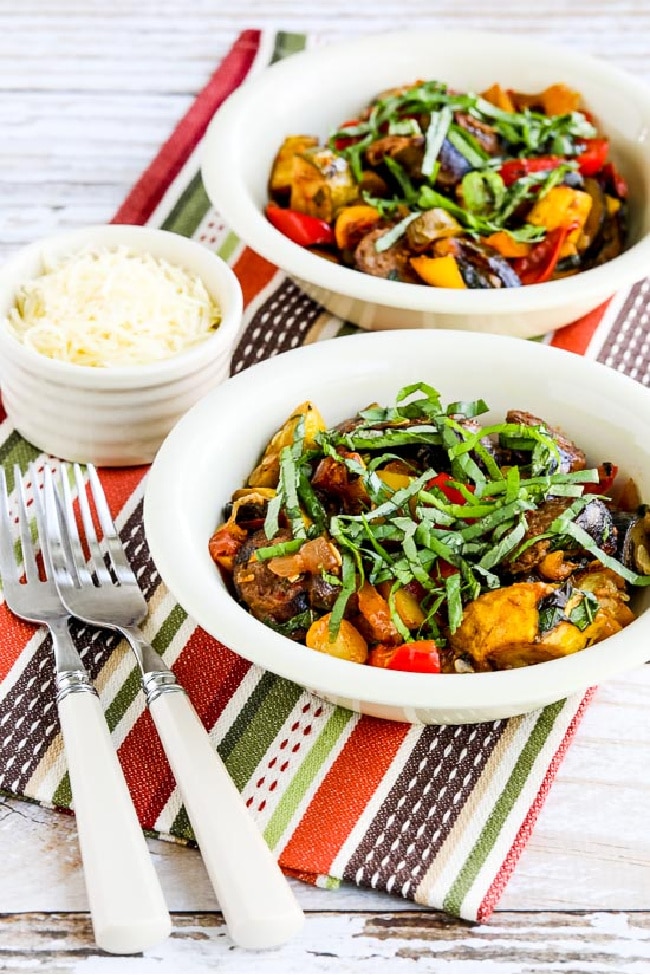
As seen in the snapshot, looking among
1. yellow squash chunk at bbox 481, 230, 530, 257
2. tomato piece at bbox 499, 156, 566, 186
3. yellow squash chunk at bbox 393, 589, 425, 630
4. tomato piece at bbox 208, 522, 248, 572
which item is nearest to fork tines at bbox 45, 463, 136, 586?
tomato piece at bbox 208, 522, 248, 572

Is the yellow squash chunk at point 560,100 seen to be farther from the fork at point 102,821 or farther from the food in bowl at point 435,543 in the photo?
the fork at point 102,821

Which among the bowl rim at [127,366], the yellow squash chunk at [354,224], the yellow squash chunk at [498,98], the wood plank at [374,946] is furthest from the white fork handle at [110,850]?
the yellow squash chunk at [498,98]

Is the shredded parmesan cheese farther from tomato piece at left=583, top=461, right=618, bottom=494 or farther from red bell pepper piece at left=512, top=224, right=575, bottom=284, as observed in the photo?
tomato piece at left=583, top=461, right=618, bottom=494

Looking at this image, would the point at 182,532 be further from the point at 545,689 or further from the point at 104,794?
the point at 545,689

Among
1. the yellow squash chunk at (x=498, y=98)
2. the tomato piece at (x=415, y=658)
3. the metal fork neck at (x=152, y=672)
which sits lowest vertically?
the metal fork neck at (x=152, y=672)

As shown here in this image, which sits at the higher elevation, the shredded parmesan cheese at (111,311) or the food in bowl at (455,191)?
the food in bowl at (455,191)

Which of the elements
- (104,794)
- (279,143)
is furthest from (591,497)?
(279,143)

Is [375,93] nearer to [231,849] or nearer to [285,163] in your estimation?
[285,163]
